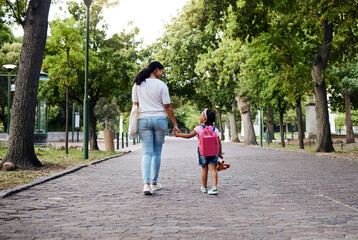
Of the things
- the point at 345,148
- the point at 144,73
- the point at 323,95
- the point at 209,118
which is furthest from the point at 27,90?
the point at 345,148

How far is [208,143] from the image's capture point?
21.0 ft

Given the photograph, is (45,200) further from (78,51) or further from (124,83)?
(124,83)

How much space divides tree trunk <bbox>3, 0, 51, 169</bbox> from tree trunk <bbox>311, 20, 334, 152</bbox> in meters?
12.6

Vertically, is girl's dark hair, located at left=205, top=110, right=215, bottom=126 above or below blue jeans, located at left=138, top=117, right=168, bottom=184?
above

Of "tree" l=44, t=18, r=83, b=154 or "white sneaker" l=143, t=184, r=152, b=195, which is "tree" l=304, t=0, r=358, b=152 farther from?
"white sneaker" l=143, t=184, r=152, b=195

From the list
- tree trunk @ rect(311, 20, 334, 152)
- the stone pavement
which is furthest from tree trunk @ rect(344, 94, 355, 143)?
the stone pavement

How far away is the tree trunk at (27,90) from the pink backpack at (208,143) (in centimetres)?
543

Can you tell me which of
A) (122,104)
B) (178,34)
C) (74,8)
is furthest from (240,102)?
(74,8)

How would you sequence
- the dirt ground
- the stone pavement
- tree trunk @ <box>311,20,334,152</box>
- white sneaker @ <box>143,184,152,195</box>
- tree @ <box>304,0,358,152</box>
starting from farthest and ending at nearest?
1. tree trunk @ <box>311,20,334,152</box>
2. tree @ <box>304,0,358,152</box>
3. the dirt ground
4. white sneaker @ <box>143,184,152,195</box>
5. the stone pavement

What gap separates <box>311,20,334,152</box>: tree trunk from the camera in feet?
60.1

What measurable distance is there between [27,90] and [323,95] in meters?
13.3

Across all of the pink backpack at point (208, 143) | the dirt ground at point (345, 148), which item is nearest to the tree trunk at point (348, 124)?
the dirt ground at point (345, 148)

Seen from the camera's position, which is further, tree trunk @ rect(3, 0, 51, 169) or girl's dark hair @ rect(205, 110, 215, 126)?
tree trunk @ rect(3, 0, 51, 169)

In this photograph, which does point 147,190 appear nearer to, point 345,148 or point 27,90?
point 27,90
